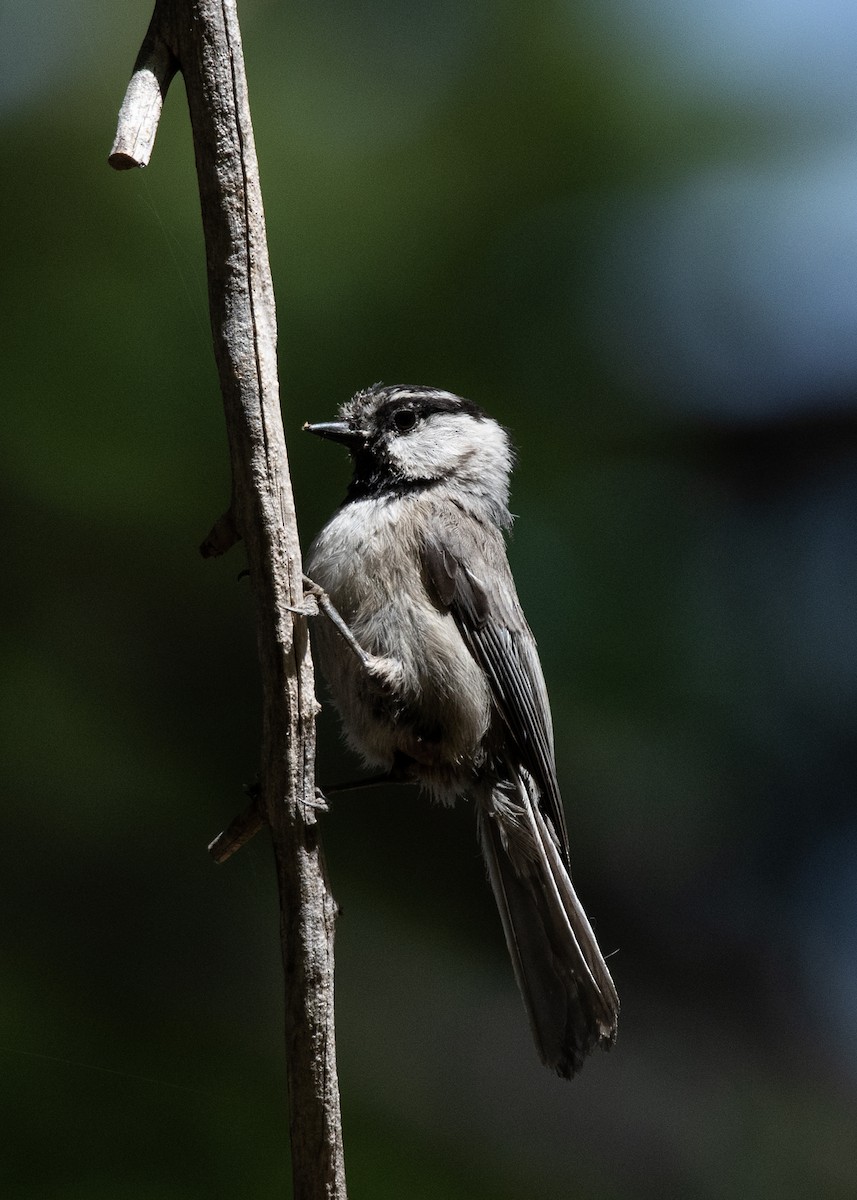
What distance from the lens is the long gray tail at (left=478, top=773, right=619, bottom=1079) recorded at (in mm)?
1441

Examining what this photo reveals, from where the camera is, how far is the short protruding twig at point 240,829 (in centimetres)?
118

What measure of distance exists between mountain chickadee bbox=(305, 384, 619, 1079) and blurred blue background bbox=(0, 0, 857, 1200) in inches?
24.5

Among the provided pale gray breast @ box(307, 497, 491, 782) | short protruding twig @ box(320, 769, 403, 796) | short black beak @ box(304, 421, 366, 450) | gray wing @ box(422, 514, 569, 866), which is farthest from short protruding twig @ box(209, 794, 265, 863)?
short black beak @ box(304, 421, 366, 450)

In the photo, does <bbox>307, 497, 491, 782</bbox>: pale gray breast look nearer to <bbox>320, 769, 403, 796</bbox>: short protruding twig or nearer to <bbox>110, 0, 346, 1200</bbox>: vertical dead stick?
<bbox>320, 769, 403, 796</bbox>: short protruding twig

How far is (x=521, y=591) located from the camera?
89.3 inches

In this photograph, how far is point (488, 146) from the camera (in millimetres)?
2295

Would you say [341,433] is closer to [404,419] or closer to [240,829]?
[404,419]

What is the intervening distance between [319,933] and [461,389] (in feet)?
4.61

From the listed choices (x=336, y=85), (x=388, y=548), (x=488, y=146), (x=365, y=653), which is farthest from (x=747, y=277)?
(x=365, y=653)

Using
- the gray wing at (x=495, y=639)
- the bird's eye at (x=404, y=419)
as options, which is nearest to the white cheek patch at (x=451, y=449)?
the bird's eye at (x=404, y=419)

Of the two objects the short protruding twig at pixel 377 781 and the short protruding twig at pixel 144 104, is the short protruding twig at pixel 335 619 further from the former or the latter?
the short protruding twig at pixel 144 104

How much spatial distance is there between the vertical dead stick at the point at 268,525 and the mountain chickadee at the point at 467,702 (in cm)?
34

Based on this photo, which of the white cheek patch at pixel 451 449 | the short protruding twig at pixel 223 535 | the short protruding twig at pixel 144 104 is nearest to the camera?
the short protruding twig at pixel 144 104

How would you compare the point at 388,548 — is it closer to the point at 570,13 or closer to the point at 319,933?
the point at 319,933
